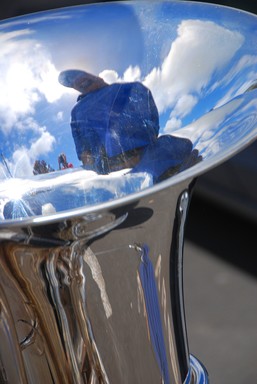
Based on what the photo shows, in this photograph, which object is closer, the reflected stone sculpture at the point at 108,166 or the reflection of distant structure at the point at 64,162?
the reflected stone sculpture at the point at 108,166

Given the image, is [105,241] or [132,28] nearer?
[105,241]

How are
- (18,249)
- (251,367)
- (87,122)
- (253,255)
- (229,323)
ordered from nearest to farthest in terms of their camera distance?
(18,249) < (87,122) < (251,367) < (229,323) < (253,255)

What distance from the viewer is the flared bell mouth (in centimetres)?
93

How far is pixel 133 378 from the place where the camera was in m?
0.85

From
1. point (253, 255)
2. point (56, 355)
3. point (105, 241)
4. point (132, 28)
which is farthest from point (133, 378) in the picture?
point (253, 255)

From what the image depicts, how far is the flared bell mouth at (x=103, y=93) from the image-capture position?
3.06 ft

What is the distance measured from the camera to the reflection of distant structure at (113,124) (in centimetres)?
96

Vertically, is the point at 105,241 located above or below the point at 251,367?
above

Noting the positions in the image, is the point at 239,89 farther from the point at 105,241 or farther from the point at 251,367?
the point at 251,367

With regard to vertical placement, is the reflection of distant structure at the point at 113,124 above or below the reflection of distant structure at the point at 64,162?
above

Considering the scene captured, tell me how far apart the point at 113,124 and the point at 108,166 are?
0.05 metres

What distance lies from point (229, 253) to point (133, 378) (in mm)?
1152

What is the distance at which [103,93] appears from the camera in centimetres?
99

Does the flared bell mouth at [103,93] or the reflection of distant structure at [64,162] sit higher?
the flared bell mouth at [103,93]
